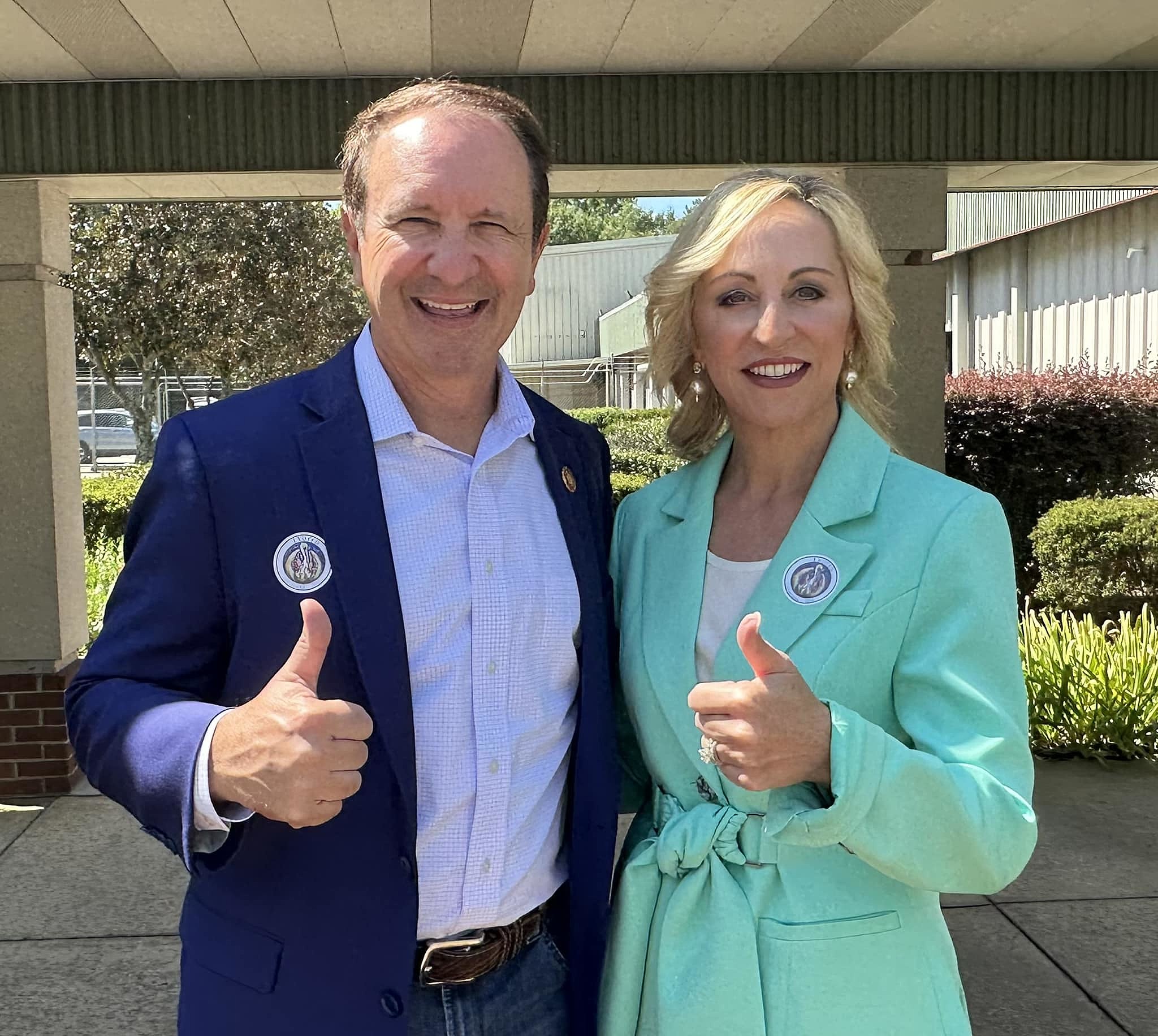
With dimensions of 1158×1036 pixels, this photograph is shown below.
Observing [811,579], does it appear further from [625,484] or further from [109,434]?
[109,434]

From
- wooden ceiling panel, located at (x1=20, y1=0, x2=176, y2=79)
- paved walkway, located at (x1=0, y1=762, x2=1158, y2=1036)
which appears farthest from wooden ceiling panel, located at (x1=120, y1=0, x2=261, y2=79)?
paved walkway, located at (x1=0, y1=762, x2=1158, y2=1036)

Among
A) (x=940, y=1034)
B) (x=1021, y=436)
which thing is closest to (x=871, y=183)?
(x=940, y=1034)

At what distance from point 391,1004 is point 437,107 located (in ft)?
4.35

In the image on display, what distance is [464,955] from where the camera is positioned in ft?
5.94

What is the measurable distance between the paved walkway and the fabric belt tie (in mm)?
2212

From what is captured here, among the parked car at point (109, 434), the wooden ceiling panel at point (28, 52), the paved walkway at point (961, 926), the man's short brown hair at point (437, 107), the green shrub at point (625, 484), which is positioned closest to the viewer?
the man's short brown hair at point (437, 107)

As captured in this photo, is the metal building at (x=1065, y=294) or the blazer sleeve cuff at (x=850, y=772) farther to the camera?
the metal building at (x=1065, y=294)

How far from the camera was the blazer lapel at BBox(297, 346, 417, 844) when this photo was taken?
1703 millimetres

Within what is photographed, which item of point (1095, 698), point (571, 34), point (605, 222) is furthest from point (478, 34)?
point (605, 222)

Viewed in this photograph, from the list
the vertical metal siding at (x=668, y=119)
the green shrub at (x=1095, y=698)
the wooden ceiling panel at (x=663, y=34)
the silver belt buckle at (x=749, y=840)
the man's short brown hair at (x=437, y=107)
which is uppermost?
the wooden ceiling panel at (x=663, y=34)

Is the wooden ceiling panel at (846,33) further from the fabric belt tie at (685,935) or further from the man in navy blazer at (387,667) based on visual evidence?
the fabric belt tie at (685,935)

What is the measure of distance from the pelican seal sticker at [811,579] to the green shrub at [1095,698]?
4.79 m

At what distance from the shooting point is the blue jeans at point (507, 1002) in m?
1.82

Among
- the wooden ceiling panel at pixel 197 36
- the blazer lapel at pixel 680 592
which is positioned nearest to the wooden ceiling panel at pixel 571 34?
the wooden ceiling panel at pixel 197 36
